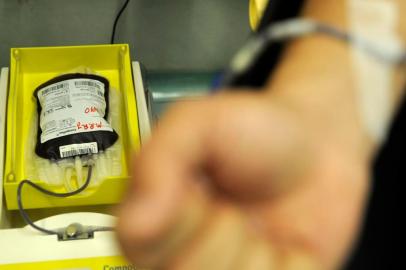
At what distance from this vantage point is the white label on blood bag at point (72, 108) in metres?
0.96

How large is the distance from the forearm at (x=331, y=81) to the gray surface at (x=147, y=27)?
41.0 inches

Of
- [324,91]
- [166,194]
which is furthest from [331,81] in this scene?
[166,194]

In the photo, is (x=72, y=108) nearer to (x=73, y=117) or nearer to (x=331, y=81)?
(x=73, y=117)

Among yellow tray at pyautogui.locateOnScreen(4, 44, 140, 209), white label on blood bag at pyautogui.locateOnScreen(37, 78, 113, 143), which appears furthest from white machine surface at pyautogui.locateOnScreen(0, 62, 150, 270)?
white label on blood bag at pyautogui.locateOnScreen(37, 78, 113, 143)

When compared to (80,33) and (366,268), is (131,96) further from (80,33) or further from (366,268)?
(366,268)

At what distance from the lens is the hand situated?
261 mm

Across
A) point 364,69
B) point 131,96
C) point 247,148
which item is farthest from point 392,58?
point 131,96

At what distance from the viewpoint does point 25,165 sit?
0.95 meters

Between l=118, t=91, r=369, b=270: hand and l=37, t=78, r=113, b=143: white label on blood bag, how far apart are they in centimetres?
70

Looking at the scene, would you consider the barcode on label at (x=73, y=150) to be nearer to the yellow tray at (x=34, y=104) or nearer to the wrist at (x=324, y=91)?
the yellow tray at (x=34, y=104)

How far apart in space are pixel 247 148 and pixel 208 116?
3 centimetres

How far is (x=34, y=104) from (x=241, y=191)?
84 centimetres

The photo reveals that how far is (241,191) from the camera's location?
0.93 ft

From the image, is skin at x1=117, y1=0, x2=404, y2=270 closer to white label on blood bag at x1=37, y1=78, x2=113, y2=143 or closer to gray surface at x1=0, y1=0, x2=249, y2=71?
white label on blood bag at x1=37, y1=78, x2=113, y2=143
